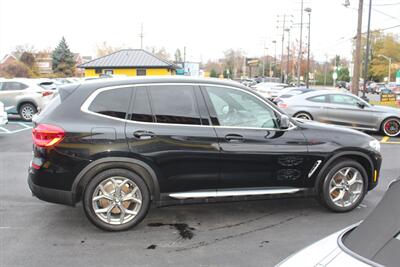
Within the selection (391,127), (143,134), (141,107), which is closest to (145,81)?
(141,107)

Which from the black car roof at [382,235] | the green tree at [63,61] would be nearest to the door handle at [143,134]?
the black car roof at [382,235]

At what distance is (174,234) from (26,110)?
14.0 meters

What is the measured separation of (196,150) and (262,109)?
997 millimetres

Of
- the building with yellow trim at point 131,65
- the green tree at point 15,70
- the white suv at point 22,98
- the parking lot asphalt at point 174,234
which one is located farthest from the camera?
the green tree at point 15,70

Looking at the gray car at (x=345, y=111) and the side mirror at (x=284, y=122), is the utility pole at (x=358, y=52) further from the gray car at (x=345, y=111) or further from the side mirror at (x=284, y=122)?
the side mirror at (x=284, y=122)

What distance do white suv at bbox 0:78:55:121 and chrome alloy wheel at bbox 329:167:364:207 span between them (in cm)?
1375

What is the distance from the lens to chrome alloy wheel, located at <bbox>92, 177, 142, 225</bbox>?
4723 mm

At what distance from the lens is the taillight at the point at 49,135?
182 inches

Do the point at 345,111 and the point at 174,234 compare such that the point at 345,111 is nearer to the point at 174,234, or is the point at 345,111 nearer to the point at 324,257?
the point at 174,234

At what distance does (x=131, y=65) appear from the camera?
162 feet

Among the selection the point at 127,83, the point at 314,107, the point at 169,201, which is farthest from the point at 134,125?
the point at 314,107

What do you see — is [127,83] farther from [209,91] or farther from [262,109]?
[262,109]

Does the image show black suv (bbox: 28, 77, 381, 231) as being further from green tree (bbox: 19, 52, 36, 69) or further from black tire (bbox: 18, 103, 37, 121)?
green tree (bbox: 19, 52, 36, 69)

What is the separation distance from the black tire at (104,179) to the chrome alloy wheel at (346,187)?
235 cm
